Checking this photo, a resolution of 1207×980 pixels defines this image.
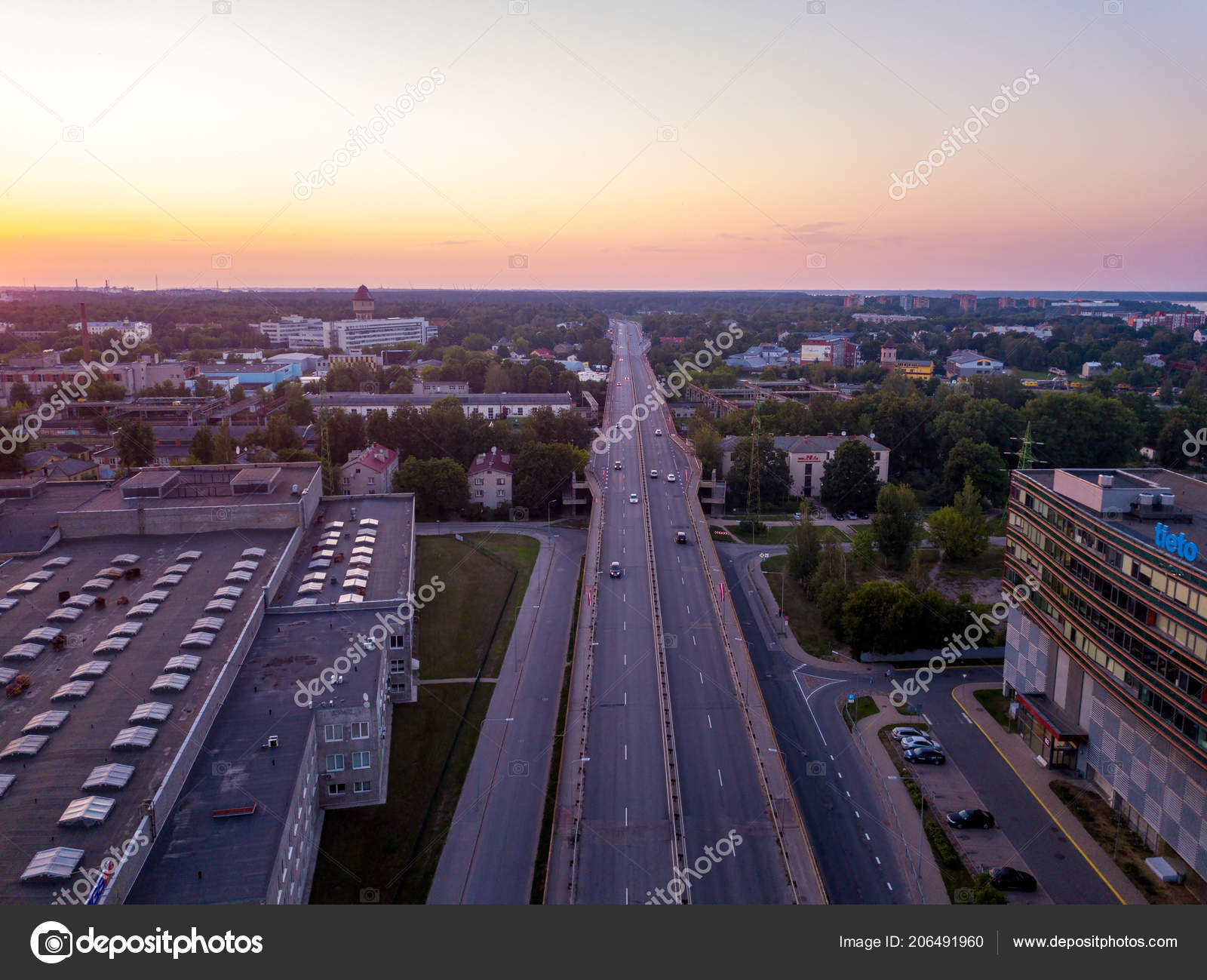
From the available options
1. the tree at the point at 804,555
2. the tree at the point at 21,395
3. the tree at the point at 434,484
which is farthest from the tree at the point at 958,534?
the tree at the point at 21,395

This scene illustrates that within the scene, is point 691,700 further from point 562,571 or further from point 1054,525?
point 562,571

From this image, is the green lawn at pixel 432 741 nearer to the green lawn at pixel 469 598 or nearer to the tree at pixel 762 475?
the green lawn at pixel 469 598

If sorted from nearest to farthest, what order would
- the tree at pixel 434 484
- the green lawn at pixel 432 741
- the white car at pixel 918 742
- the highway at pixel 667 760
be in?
the highway at pixel 667 760 < the green lawn at pixel 432 741 < the white car at pixel 918 742 < the tree at pixel 434 484

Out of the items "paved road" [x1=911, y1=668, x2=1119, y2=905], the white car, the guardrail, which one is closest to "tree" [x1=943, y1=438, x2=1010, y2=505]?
the guardrail

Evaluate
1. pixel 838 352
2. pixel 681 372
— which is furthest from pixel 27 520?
pixel 838 352

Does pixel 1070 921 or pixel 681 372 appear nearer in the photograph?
pixel 1070 921

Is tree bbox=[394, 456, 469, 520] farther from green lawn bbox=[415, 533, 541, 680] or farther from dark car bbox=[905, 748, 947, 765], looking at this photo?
dark car bbox=[905, 748, 947, 765]

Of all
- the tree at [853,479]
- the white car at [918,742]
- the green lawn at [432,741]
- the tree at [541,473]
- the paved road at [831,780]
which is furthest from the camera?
the tree at [853,479]
